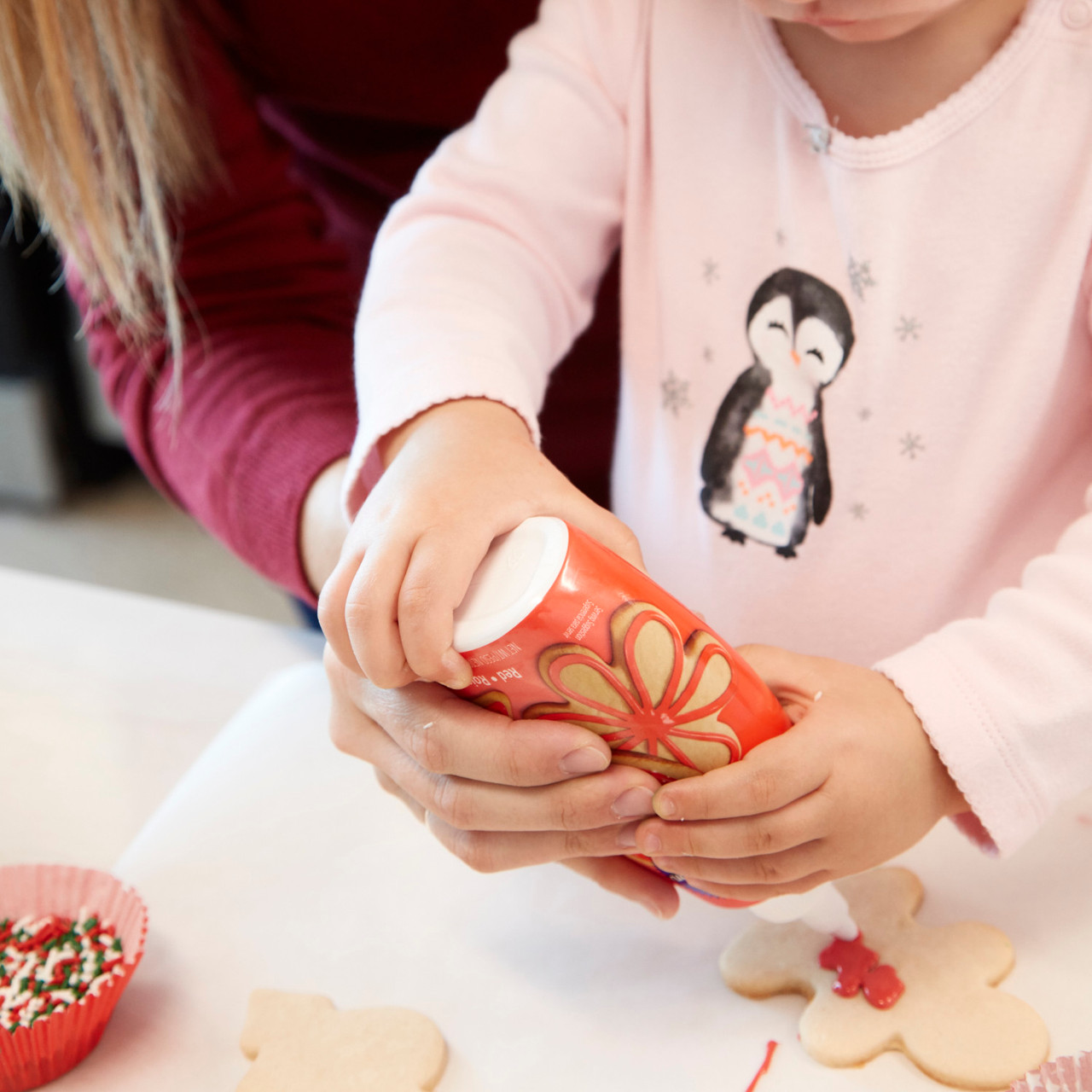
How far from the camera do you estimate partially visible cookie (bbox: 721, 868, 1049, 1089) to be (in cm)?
44

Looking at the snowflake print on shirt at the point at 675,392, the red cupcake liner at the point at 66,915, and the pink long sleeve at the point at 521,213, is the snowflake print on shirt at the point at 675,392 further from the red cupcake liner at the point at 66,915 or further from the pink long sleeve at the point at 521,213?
the red cupcake liner at the point at 66,915

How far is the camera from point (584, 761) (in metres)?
0.42

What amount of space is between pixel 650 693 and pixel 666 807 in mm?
54

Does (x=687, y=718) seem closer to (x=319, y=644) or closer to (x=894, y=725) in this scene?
(x=894, y=725)

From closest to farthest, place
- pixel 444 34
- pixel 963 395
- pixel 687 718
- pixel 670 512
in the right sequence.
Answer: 1. pixel 687 718
2. pixel 963 395
3. pixel 670 512
4. pixel 444 34

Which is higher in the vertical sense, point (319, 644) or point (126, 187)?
point (126, 187)

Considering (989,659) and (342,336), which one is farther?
(342,336)

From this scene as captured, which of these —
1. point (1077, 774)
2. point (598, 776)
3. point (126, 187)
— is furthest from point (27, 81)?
point (1077, 774)

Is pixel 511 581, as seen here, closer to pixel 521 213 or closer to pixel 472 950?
pixel 472 950

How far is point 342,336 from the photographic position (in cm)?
87

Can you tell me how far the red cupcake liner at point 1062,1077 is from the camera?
409 millimetres

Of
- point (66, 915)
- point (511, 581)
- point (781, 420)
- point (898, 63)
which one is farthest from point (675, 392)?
point (66, 915)

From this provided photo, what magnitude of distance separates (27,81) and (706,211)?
0.40m

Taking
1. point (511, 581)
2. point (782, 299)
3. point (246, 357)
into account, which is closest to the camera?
point (511, 581)
